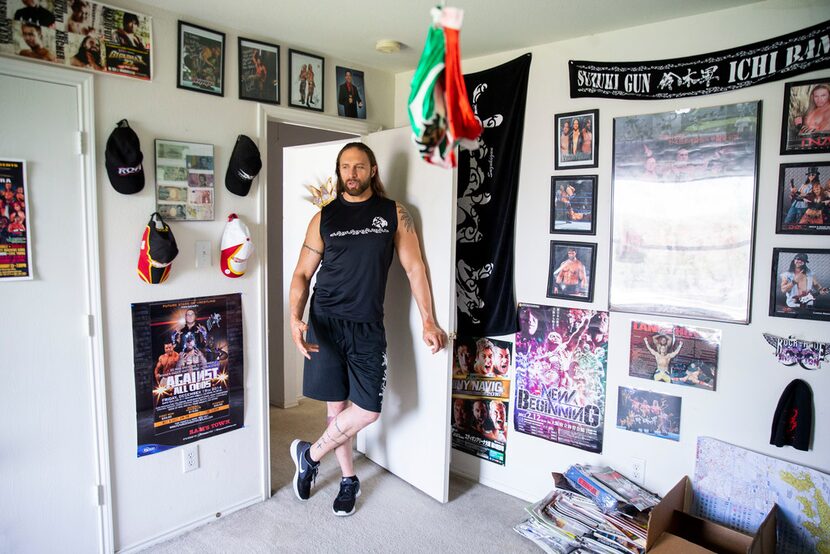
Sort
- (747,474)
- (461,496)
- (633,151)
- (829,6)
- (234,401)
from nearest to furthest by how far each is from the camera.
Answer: (829,6)
(747,474)
(633,151)
(234,401)
(461,496)

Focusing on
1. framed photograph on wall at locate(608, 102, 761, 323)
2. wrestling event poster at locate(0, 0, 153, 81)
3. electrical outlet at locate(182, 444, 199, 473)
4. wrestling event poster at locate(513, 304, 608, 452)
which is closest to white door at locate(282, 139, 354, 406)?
electrical outlet at locate(182, 444, 199, 473)

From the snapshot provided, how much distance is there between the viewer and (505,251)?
2.69 metres

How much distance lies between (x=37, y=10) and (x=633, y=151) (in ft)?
7.93

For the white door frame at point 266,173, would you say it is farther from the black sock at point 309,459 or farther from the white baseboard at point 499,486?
the white baseboard at point 499,486

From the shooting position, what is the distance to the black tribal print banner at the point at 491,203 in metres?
2.64

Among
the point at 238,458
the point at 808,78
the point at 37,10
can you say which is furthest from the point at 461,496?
the point at 37,10

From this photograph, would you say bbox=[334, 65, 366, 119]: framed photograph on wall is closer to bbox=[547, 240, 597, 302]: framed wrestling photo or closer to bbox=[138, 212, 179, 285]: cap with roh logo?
bbox=[138, 212, 179, 285]: cap with roh logo

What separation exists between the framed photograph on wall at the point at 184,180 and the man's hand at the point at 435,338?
115 cm

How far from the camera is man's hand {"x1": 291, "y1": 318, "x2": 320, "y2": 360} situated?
2471 millimetres

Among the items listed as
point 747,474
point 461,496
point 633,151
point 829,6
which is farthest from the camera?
point 461,496

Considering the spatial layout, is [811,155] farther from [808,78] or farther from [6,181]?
[6,181]

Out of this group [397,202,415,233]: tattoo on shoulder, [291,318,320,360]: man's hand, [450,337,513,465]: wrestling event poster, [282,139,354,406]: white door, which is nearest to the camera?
[291,318,320,360]: man's hand

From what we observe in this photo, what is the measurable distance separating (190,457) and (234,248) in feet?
3.27

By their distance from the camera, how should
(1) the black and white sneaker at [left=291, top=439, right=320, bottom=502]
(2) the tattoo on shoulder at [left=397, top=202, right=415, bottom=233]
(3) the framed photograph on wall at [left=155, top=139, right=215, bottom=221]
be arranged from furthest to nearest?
(1) the black and white sneaker at [left=291, top=439, right=320, bottom=502], (2) the tattoo on shoulder at [left=397, top=202, right=415, bottom=233], (3) the framed photograph on wall at [left=155, top=139, right=215, bottom=221]
